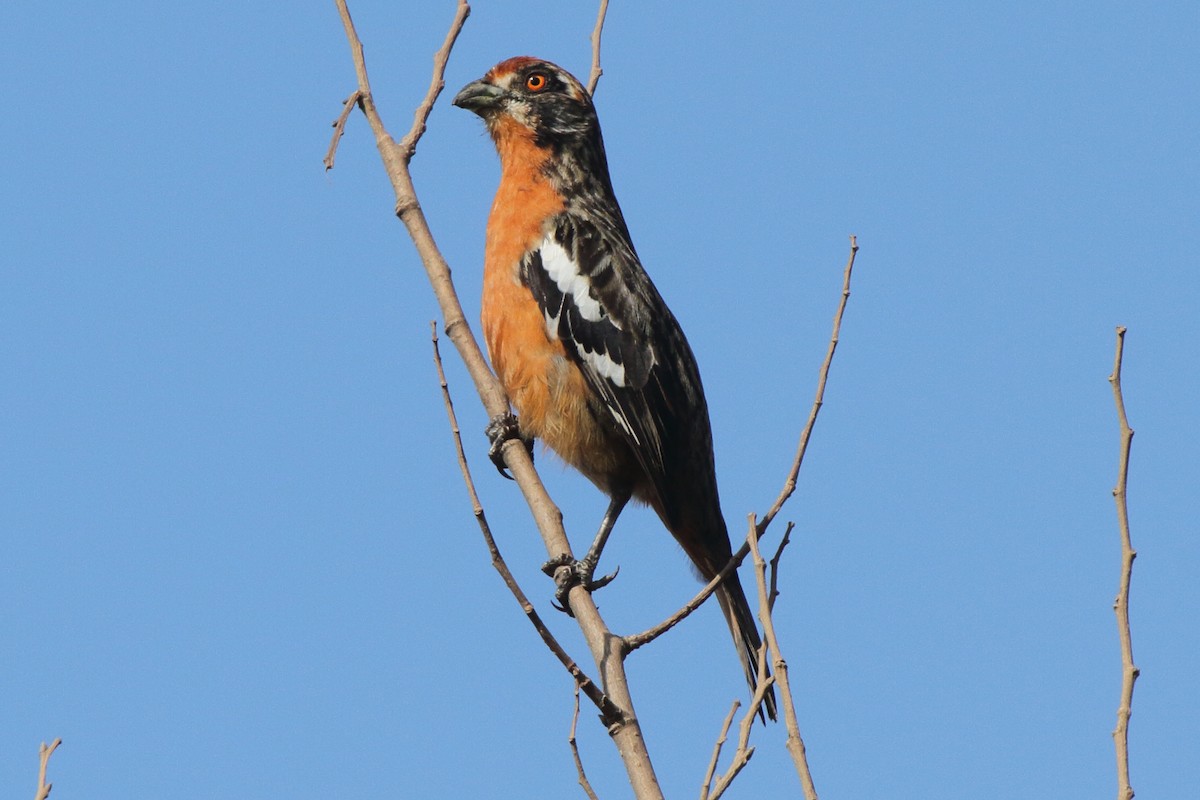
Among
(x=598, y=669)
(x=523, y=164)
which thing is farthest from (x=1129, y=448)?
(x=523, y=164)

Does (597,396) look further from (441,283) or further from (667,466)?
(441,283)

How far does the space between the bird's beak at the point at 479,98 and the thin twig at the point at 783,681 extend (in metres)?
4.68

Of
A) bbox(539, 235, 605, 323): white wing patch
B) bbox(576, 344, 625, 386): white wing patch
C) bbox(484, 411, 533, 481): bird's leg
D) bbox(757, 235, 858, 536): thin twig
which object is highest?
bbox(539, 235, 605, 323): white wing patch

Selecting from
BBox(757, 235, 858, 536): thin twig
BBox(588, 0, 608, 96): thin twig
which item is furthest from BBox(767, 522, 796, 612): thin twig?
BBox(588, 0, 608, 96): thin twig

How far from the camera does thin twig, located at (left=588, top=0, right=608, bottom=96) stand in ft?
21.2

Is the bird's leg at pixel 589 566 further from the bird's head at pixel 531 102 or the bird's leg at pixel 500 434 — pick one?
the bird's head at pixel 531 102

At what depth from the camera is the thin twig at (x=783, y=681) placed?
359 cm

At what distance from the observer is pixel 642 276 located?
7637mm

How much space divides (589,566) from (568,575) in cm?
112

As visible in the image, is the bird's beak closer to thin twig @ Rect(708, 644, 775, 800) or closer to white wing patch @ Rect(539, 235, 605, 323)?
white wing patch @ Rect(539, 235, 605, 323)

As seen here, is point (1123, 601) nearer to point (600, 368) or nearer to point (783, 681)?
point (783, 681)

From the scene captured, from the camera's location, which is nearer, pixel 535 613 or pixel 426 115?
pixel 535 613

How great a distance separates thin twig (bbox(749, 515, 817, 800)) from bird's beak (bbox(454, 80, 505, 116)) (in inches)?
184

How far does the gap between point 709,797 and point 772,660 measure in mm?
487
